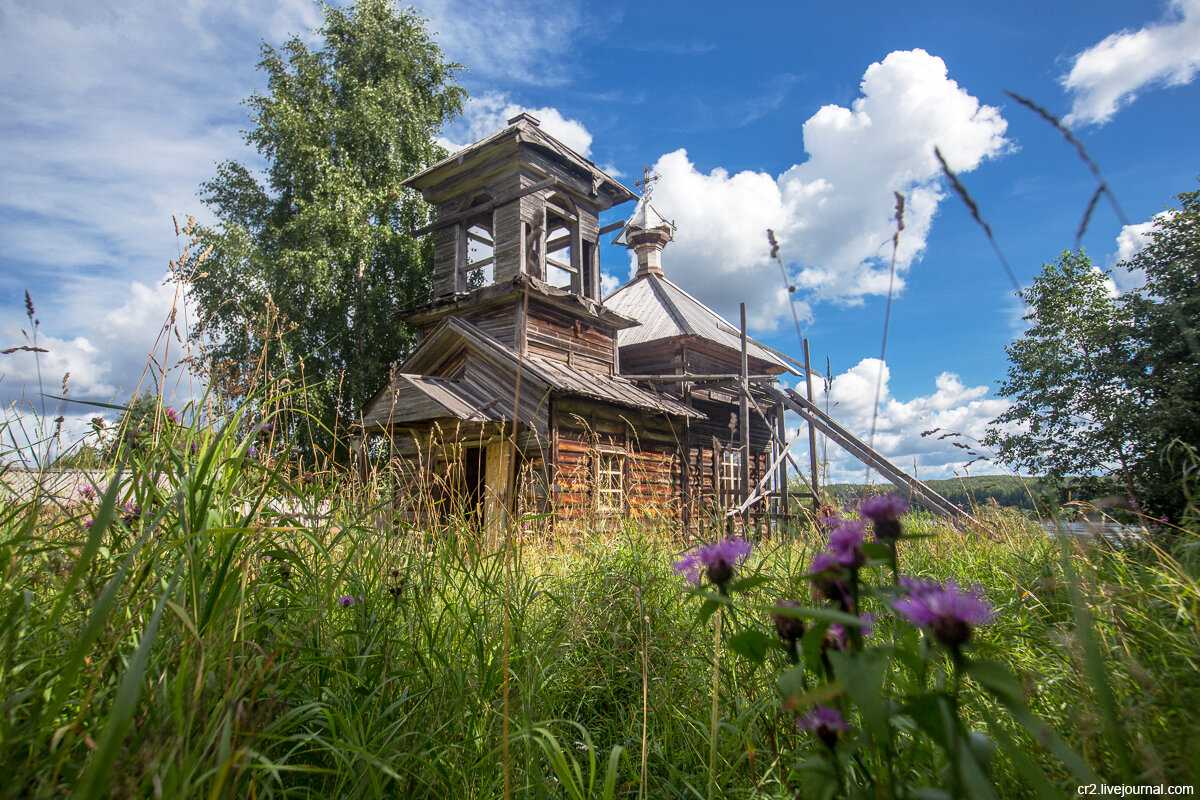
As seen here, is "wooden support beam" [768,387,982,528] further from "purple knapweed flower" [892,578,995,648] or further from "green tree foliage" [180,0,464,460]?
"green tree foliage" [180,0,464,460]

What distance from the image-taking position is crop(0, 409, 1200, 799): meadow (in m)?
0.81

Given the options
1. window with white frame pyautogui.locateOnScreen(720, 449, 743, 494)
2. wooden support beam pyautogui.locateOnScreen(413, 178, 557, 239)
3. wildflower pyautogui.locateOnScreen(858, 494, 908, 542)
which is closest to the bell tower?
wooden support beam pyautogui.locateOnScreen(413, 178, 557, 239)

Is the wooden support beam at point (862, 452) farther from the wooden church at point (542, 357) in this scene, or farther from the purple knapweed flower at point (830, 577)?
the purple knapweed flower at point (830, 577)

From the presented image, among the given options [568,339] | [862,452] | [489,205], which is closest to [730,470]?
[862,452]

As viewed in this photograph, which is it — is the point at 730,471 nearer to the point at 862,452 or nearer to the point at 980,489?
the point at 862,452

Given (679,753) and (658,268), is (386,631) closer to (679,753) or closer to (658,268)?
(679,753)

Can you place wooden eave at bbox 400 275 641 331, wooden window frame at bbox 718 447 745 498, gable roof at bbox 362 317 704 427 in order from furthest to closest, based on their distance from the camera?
1. wooden window frame at bbox 718 447 745 498
2. wooden eave at bbox 400 275 641 331
3. gable roof at bbox 362 317 704 427

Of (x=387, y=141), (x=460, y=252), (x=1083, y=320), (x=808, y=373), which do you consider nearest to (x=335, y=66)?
(x=387, y=141)

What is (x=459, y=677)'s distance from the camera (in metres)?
1.87

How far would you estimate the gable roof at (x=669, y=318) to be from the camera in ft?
48.6

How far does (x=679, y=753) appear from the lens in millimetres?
1961

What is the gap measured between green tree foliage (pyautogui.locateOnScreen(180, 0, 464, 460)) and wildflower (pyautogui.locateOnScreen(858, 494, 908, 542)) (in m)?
15.3

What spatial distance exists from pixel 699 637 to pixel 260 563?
1727 millimetres

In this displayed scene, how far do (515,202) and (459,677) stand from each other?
10.6m
